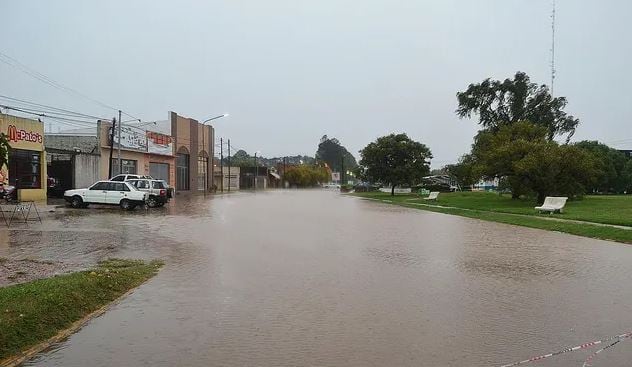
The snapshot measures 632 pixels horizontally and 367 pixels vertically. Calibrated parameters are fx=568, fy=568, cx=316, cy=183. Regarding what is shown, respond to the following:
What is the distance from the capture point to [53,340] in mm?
6211

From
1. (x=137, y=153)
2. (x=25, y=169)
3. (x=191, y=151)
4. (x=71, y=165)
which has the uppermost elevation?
(x=191, y=151)

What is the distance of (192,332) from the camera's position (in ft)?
21.4

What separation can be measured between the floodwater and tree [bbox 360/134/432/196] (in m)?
47.8

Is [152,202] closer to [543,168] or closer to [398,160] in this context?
[543,168]

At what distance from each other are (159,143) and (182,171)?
32.5ft

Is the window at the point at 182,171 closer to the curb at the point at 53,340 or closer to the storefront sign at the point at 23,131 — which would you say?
the storefront sign at the point at 23,131

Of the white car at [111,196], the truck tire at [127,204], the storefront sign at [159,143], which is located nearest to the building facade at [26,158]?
the white car at [111,196]

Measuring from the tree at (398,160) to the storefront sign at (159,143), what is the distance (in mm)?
22607

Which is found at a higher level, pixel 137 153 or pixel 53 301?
pixel 137 153

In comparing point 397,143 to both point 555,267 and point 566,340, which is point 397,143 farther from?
point 566,340

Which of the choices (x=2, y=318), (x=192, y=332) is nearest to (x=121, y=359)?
(x=192, y=332)

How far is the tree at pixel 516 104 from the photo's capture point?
65938 mm

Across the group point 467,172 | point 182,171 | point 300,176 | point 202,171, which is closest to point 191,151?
point 182,171

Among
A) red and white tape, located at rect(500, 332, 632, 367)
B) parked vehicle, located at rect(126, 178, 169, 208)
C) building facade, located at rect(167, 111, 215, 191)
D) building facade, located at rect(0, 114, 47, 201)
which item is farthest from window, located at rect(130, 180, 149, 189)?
building facade, located at rect(167, 111, 215, 191)
